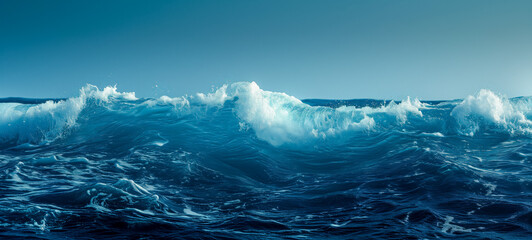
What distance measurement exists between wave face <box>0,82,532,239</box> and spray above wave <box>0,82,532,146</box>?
0.18 feet

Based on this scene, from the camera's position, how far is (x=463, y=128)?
11.5m

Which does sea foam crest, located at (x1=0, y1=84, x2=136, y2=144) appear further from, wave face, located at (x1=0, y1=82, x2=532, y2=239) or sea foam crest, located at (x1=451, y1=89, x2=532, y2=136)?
sea foam crest, located at (x1=451, y1=89, x2=532, y2=136)

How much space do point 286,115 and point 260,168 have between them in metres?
4.21

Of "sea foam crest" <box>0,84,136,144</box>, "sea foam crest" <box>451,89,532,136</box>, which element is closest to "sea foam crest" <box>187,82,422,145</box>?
"sea foam crest" <box>451,89,532,136</box>

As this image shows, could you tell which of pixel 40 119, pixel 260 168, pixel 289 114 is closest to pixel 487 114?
pixel 289 114

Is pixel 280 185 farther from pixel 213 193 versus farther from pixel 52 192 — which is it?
pixel 52 192

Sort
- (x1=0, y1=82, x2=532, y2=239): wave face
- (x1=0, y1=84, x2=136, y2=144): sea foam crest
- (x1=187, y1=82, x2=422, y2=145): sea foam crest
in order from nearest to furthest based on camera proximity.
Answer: (x1=0, y1=82, x2=532, y2=239): wave face
(x1=187, y1=82, x2=422, y2=145): sea foam crest
(x1=0, y1=84, x2=136, y2=144): sea foam crest

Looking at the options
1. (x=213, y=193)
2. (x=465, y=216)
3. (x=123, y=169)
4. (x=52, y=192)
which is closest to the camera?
(x=465, y=216)

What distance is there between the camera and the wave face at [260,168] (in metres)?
4.30

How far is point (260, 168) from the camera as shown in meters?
8.47

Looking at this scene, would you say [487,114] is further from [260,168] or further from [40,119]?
[40,119]

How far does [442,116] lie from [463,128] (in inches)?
49.3

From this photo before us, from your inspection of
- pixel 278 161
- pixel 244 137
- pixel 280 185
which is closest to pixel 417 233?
pixel 280 185

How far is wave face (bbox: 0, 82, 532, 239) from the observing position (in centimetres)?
430
